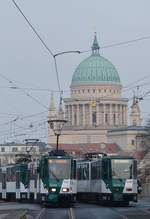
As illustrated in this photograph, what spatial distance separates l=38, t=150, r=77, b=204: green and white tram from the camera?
53375mm

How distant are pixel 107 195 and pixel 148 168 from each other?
58136 millimetres

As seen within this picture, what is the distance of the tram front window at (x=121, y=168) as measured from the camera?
56219 mm

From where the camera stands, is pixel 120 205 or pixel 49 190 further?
pixel 120 205

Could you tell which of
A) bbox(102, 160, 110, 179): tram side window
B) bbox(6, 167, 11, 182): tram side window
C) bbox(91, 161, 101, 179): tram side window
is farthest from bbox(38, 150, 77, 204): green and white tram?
bbox(6, 167, 11, 182): tram side window

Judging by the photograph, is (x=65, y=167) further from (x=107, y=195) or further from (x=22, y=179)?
(x=22, y=179)

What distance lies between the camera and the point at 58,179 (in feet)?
176

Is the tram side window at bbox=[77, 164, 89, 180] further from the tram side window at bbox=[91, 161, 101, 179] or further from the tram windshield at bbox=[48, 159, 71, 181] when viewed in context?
the tram windshield at bbox=[48, 159, 71, 181]

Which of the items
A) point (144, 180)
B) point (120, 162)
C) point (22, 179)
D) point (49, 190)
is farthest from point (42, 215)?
point (144, 180)

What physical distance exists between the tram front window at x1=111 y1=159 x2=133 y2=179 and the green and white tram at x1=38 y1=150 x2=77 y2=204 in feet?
10.3

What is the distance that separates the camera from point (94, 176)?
60.4m

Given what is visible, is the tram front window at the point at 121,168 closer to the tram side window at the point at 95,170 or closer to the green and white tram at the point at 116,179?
the green and white tram at the point at 116,179

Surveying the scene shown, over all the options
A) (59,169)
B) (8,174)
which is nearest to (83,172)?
(8,174)

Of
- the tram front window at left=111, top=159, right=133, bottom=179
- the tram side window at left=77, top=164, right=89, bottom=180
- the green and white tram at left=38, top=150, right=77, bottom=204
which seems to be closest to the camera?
the green and white tram at left=38, top=150, right=77, bottom=204

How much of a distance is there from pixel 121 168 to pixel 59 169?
13.7ft
